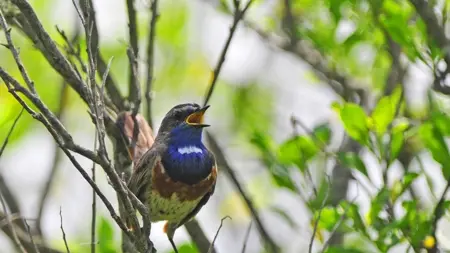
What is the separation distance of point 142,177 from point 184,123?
1.81ft

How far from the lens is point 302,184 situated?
470cm

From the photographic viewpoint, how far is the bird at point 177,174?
4.68 metres

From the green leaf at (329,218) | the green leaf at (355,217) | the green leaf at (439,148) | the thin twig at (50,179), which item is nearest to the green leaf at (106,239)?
the thin twig at (50,179)

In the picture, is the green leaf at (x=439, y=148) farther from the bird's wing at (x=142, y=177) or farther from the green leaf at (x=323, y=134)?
the bird's wing at (x=142, y=177)

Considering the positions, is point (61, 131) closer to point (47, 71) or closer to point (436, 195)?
point (436, 195)

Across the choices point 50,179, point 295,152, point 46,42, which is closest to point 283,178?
point 295,152

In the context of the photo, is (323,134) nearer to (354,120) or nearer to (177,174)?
(354,120)

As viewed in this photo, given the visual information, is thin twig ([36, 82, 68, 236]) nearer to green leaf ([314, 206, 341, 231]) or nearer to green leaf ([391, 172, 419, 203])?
green leaf ([314, 206, 341, 231])

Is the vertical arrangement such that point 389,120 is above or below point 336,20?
below

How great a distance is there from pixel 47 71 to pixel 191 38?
161 centimetres

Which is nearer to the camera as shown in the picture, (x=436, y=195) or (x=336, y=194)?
(x=436, y=195)

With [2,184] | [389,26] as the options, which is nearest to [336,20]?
[389,26]

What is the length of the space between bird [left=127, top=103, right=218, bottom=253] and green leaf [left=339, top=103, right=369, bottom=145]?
74cm

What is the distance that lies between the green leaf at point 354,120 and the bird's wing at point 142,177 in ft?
3.35
